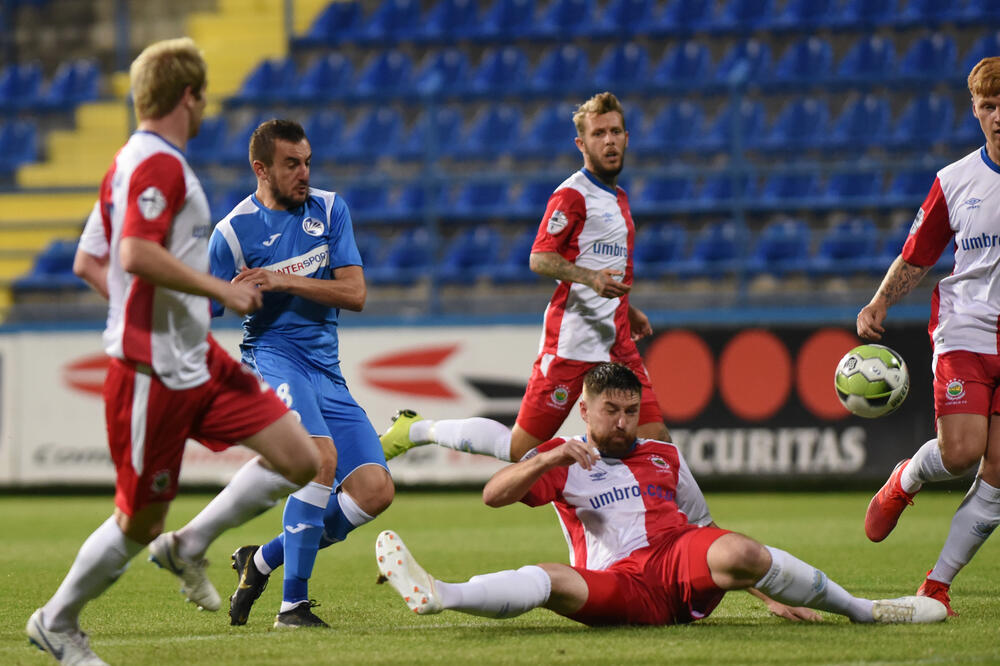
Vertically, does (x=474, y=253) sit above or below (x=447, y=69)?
below

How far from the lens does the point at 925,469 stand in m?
5.99

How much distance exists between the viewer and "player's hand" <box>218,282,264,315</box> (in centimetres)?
435

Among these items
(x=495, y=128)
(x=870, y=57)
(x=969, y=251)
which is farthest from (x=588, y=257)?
(x=870, y=57)

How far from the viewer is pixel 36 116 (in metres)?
18.8

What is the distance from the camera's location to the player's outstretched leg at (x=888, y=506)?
6.22m

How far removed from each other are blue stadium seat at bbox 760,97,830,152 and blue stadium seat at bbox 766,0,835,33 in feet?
4.68

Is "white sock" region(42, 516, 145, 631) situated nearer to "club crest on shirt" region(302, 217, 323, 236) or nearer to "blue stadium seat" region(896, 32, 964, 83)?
"club crest on shirt" region(302, 217, 323, 236)

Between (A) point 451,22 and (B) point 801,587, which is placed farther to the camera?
(A) point 451,22

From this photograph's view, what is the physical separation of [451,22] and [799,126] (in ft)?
17.2

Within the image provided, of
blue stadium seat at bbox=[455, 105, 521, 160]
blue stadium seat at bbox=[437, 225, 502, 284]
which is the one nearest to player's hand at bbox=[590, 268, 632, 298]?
blue stadium seat at bbox=[437, 225, 502, 284]

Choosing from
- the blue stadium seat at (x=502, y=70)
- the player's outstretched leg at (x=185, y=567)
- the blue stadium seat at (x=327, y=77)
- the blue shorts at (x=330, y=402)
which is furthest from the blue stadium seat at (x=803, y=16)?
the player's outstretched leg at (x=185, y=567)

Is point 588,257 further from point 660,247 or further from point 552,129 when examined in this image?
point 552,129

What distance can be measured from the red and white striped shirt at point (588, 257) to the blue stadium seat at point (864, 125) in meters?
8.92

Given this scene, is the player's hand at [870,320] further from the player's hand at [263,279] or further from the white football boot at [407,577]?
the player's hand at [263,279]
